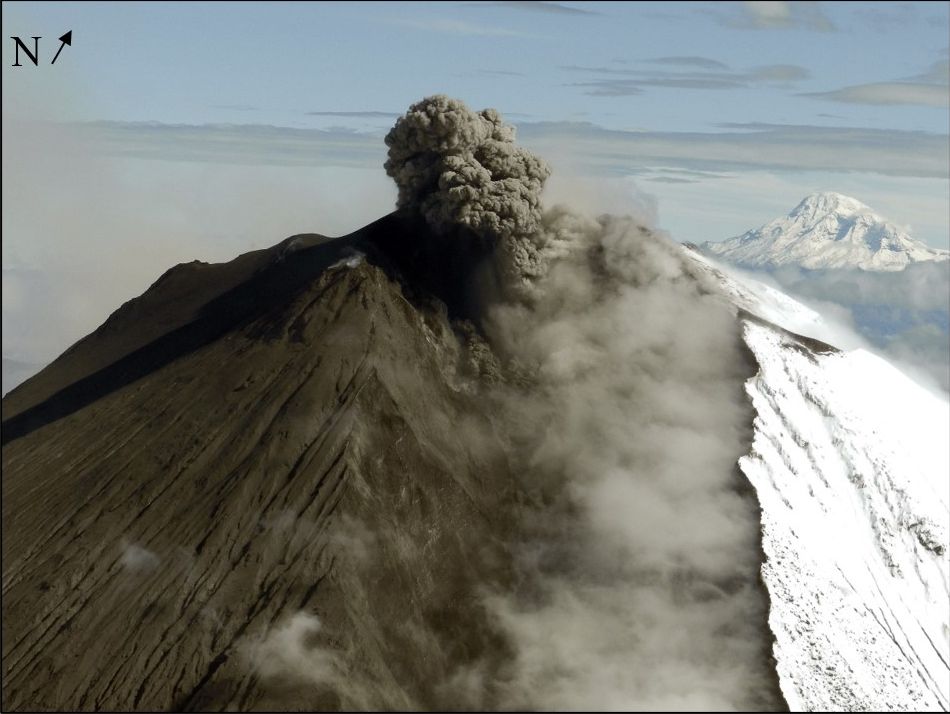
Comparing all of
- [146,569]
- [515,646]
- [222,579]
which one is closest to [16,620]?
[146,569]

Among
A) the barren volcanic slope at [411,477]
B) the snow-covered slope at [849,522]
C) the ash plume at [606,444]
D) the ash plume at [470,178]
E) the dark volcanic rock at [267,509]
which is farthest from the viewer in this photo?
the ash plume at [470,178]

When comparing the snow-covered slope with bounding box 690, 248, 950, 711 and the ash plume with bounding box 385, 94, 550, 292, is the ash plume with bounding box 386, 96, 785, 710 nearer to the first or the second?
the ash plume with bounding box 385, 94, 550, 292

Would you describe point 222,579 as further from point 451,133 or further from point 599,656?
point 451,133

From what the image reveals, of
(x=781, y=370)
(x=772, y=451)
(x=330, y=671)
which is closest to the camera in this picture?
(x=330, y=671)

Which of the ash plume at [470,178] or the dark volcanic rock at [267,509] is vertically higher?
the ash plume at [470,178]

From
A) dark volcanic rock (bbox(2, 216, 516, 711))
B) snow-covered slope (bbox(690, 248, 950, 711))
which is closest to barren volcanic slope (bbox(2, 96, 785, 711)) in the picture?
dark volcanic rock (bbox(2, 216, 516, 711))

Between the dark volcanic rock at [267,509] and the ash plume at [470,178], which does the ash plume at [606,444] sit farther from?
the dark volcanic rock at [267,509]

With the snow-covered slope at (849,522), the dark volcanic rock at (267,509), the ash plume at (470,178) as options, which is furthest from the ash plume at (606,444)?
the dark volcanic rock at (267,509)
